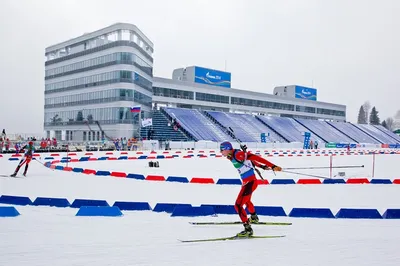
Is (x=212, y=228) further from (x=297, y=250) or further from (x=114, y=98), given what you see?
(x=114, y=98)

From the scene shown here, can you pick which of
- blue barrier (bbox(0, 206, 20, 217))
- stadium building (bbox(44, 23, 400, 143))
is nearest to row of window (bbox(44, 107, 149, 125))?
stadium building (bbox(44, 23, 400, 143))

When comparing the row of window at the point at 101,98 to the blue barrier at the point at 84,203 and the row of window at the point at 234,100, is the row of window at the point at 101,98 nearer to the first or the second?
the row of window at the point at 234,100

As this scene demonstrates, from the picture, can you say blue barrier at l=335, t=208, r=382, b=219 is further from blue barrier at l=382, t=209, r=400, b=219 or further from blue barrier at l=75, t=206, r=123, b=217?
blue barrier at l=75, t=206, r=123, b=217

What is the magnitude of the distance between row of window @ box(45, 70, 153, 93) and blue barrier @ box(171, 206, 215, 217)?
149 feet

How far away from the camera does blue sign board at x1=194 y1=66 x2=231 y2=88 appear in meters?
70.2

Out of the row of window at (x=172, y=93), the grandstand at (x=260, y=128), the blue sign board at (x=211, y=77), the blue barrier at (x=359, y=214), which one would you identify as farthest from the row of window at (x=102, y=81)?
the blue barrier at (x=359, y=214)

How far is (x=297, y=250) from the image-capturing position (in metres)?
5.75

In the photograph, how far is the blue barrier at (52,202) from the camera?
9633 millimetres

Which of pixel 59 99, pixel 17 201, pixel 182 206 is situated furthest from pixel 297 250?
pixel 59 99

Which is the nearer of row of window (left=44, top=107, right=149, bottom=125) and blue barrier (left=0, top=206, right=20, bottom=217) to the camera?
blue barrier (left=0, top=206, right=20, bottom=217)

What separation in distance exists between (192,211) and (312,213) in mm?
2584

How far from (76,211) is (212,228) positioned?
340cm

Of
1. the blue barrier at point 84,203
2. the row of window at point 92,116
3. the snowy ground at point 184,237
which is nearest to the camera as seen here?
the snowy ground at point 184,237

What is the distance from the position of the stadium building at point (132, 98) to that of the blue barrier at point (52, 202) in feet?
105
